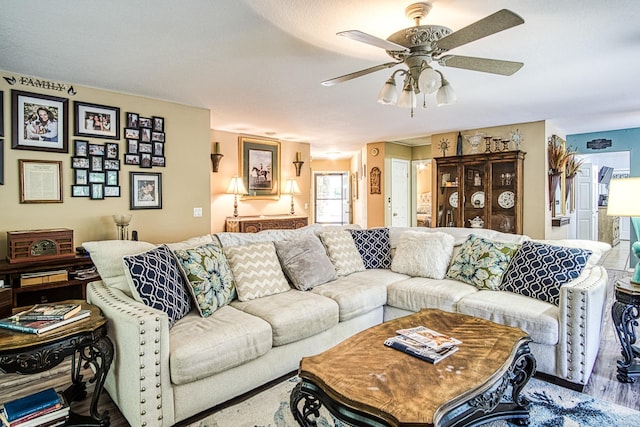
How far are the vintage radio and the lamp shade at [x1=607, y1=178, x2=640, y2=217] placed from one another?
4.38 meters

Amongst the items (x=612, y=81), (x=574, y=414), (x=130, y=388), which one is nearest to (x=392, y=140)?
(x=612, y=81)

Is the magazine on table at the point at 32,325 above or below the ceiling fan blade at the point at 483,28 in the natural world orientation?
below

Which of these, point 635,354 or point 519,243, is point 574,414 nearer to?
point 635,354

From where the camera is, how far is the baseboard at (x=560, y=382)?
2.29 meters

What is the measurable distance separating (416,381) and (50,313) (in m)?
1.81

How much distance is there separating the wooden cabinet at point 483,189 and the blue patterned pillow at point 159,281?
4.81 meters

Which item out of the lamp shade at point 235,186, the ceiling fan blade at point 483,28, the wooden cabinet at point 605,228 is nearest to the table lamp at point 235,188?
the lamp shade at point 235,186

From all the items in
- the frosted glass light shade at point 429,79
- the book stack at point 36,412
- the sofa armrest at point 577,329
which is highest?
the frosted glass light shade at point 429,79

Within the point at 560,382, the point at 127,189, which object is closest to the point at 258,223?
the point at 127,189

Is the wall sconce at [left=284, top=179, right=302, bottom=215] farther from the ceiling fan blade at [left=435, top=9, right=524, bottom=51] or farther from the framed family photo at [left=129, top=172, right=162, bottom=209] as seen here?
the ceiling fan blade at [left=435, top=9, right=524, bottom=51]

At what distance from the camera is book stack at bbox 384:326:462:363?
5.66 ft

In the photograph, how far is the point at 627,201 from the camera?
2.51 m

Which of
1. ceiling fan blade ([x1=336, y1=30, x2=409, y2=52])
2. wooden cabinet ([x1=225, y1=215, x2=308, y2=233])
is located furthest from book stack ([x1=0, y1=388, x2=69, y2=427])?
wooden cabinet ([x1=225, y1=215, x2=308, y2=233])

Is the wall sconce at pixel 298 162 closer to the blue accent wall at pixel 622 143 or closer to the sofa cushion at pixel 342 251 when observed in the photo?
the sofa cushion at pixel 342 251
